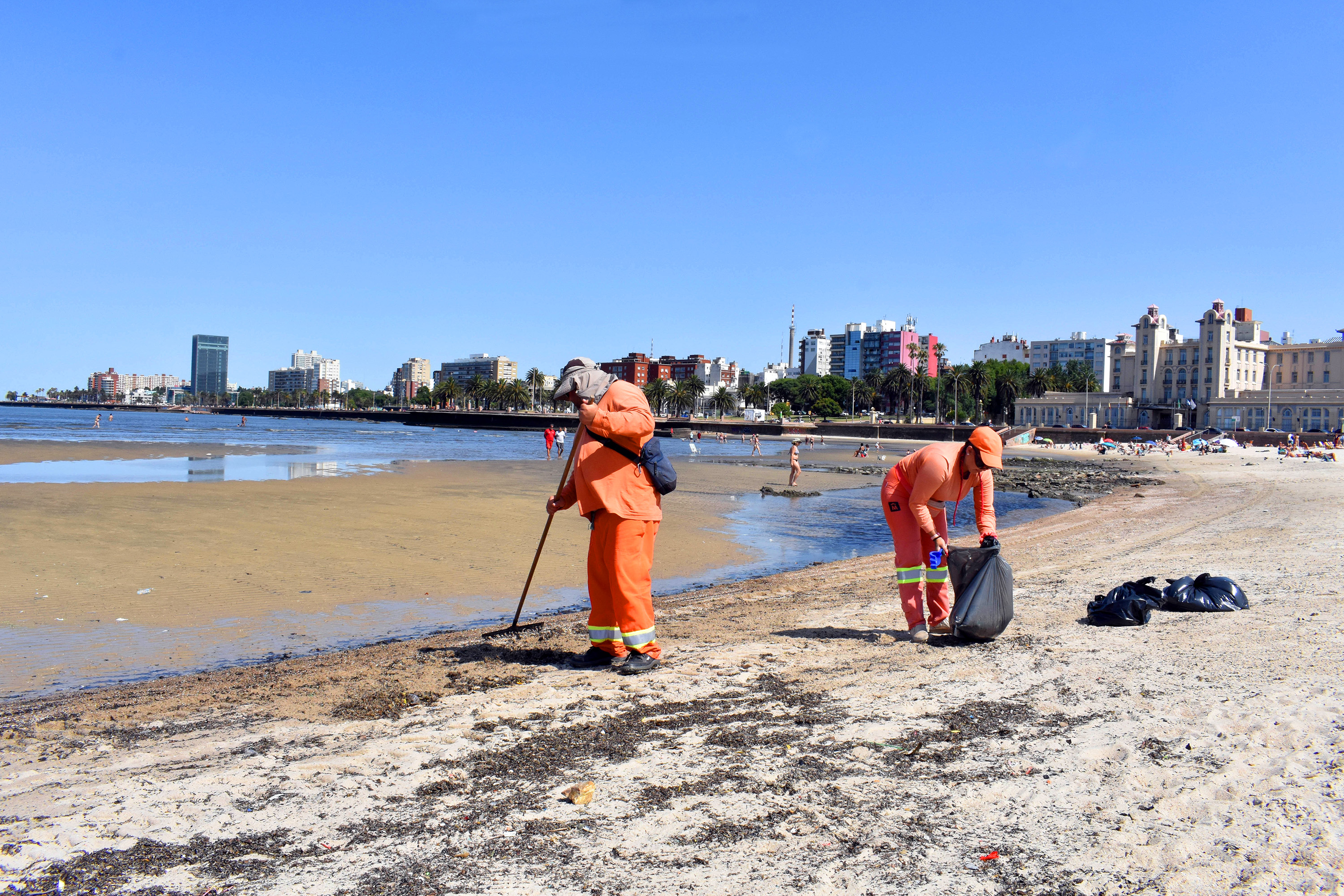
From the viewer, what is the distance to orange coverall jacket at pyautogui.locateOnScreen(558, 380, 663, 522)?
17.2ft

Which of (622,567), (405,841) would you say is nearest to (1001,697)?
(622,567)

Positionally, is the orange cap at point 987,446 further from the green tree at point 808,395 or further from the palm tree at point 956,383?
the green tree at point 808,395

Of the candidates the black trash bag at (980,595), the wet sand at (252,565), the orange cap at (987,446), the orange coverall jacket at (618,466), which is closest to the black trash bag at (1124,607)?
the black trash bag at (980,595)

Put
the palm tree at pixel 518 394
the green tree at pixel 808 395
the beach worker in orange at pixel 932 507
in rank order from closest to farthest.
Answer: the beach worker in orange at pixel 932 507 → the green tree at pixel 808 395 → the palm tree at pixel 518 394

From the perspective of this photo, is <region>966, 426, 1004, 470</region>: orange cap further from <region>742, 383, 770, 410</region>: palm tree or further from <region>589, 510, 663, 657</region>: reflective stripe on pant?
<region>742, 383, 770, 410</region>: palm tree

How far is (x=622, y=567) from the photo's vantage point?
5.27m

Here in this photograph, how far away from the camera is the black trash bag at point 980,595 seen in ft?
19.5

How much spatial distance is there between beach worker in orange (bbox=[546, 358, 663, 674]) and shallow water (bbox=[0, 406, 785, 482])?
20549 mm

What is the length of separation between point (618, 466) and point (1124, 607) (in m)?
4.19

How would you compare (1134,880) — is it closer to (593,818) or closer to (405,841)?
(593,818)

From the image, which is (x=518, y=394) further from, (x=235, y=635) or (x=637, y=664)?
(x=637, y=664)

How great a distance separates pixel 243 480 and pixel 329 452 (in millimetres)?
18534

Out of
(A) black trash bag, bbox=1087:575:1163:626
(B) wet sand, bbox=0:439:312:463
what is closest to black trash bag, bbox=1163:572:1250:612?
(A) black trash bag, bbox=1087:575:1163:626

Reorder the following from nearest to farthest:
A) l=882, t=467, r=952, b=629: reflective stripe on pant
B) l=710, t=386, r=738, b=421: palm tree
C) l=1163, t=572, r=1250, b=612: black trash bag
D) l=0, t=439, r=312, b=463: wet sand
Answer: l=882, t=467, r=952, b=629: reflective stripe on pant → l=1163, t=572, r=1250, b=612: black trash bag → l=0, t=439, r=312, b=463: wet sand → l=710, t=386, r=738, b=421: palm tree
